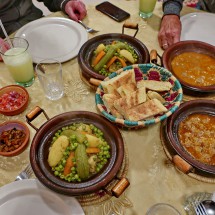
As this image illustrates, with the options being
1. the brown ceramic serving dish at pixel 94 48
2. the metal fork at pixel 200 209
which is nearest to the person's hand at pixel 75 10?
the brown ceramic serving dish at pixel 94 48

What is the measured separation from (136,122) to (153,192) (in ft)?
1.26

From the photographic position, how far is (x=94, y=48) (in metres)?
1.88

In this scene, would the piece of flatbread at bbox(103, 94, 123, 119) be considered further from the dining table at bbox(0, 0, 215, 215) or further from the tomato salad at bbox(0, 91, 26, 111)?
the tomato salad at bbox(0, 91, 26, 111)

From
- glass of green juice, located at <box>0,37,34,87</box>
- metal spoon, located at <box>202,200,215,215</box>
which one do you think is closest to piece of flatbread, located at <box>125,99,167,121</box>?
metal spoon, located at <box>202,200,215,215</box>

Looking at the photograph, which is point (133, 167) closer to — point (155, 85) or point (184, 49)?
point (155, 85)

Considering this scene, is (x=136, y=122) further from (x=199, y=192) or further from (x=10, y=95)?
(x=10, y=95)

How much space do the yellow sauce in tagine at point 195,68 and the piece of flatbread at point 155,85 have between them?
0.22 meters

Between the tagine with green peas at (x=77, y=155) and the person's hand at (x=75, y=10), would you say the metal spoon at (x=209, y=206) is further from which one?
the person's hand at (x=75, y=10)

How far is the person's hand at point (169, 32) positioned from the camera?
2010 mm

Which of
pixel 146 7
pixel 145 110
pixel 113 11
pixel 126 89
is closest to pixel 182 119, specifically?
pixel 145 110

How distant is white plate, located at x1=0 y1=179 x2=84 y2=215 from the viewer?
1218 millimetres

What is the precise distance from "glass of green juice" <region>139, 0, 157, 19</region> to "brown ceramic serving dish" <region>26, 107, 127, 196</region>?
1.34 metres

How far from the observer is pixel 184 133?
4.68 feet

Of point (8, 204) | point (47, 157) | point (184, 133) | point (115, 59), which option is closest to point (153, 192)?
point (184, 133)
